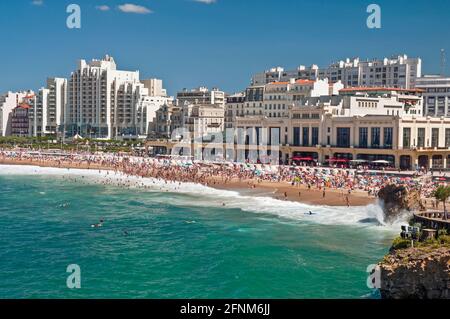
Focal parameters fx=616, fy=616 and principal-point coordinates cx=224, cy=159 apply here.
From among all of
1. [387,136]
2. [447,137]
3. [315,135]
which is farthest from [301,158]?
[447,137]

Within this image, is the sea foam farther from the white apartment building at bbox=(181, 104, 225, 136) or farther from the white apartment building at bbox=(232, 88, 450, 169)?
the white apartment building at bbox=(181, 104, 225, 136)

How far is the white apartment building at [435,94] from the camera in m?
138

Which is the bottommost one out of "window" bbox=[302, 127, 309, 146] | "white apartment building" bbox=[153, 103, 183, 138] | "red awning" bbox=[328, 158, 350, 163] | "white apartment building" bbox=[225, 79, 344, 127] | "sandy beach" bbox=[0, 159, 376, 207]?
"sandy beach" bbox=[0, 159, 376, 207]

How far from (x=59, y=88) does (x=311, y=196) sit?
12911 centimetres

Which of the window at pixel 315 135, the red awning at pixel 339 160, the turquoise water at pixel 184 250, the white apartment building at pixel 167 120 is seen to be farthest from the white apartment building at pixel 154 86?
the turquoise water at pixel 184 250

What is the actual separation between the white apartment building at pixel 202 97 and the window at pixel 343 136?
2269 inches

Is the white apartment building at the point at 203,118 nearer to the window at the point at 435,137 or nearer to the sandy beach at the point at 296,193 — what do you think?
the sandy beach at the point at 296,193

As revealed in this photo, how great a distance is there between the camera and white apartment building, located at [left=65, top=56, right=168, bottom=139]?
170000 millimetres

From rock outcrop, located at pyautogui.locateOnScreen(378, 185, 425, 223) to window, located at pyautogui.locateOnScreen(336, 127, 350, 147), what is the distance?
44.6 m

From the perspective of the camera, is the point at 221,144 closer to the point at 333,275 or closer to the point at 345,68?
the point at 345,68

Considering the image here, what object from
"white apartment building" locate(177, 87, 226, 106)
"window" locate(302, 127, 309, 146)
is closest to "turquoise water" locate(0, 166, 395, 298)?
"window" locate(302, 127, 309, 146)

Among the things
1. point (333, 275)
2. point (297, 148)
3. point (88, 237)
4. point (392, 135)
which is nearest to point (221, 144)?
point (297, 148)

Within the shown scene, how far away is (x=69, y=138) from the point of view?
7092 inches

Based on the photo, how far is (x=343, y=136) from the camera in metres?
101
